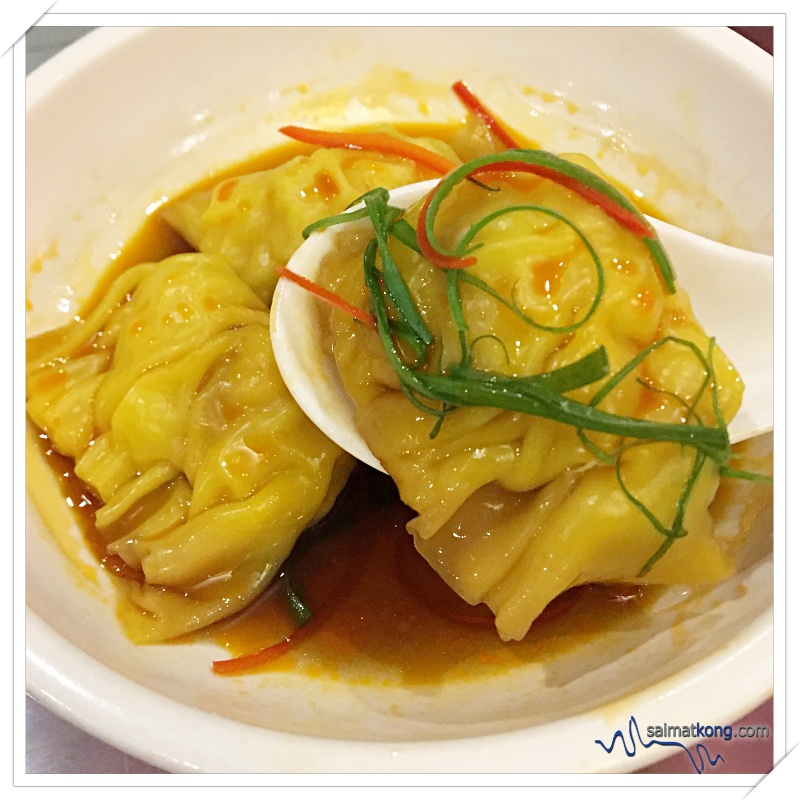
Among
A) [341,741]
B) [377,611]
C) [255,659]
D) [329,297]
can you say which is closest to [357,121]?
[329,297]

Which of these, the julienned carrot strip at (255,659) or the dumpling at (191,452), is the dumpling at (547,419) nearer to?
the dumpling at (191,452)

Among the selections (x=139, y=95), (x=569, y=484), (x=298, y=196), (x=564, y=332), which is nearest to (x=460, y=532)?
(x=569, y=484)

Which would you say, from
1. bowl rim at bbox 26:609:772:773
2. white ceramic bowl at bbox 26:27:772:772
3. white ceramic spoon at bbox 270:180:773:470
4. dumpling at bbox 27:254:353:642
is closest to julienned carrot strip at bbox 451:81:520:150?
white ceramic bowl at bbox 26:27:772:772

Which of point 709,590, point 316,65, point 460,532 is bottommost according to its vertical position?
point 709,590

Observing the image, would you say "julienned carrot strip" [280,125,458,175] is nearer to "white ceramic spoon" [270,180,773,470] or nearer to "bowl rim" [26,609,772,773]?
"white ceramic spoon" [270,180,773,470]

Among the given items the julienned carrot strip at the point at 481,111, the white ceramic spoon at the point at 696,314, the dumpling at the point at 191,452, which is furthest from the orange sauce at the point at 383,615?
the julienned carrot strip at the point at 481,111
